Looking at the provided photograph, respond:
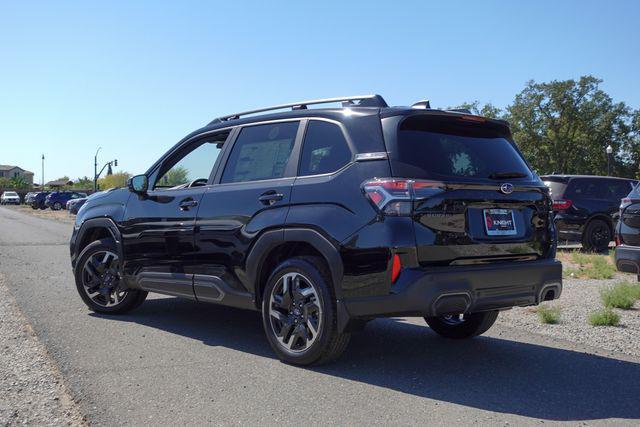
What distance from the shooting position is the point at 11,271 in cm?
1109

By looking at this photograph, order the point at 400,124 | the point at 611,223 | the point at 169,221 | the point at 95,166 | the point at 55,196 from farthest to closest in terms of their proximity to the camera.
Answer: the point at 95,166 → the point at 55,196 → the point at 611,223 → the point at 169,221 → the point at 400,124

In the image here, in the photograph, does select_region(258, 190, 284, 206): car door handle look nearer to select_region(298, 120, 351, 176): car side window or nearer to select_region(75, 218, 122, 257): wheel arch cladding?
select_region(298, 120, 351, 176): car side window

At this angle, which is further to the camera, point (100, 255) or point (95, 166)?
point (95, 166)

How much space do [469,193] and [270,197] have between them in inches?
62.3

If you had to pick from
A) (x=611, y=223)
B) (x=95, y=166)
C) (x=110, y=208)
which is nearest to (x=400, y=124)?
(x=110, y=208)

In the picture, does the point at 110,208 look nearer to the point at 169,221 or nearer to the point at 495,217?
the point at 169,221

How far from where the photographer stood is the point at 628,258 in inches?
268

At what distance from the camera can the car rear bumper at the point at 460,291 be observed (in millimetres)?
4223

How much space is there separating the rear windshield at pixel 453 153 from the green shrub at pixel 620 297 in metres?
3.44

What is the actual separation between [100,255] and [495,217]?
14.6 feet

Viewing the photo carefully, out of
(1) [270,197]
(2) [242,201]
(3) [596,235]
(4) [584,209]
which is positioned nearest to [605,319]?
(1) [270,197]

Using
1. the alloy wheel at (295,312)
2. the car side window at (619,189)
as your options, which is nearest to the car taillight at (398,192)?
the alloy wheel at (295,312)

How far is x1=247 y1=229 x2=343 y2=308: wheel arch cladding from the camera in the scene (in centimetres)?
454

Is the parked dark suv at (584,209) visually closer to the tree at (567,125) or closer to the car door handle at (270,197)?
the car door handle at (270,197)
